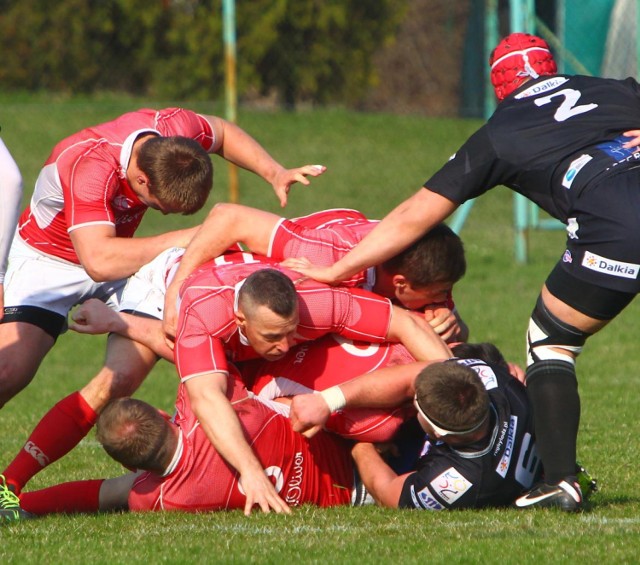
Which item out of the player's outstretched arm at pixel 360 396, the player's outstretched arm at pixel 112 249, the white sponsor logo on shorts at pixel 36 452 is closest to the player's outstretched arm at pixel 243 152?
the player's outstretched arm at pixel 112 249

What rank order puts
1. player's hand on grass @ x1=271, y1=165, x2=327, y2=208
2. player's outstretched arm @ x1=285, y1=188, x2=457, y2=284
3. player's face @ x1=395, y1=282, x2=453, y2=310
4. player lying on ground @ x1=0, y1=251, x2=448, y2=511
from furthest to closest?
player's hand on grass @ x1=271, y1=165, x2=327, y2=208
player's face @ x1=395, y1=282, x2=453, y2=310
player's outstretched arm @ x1=285, y1=188, x2=457, y2=284
player lying on ground @ x1=0, y1=251, x2=448, y2=511

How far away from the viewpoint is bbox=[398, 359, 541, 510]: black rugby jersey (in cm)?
500

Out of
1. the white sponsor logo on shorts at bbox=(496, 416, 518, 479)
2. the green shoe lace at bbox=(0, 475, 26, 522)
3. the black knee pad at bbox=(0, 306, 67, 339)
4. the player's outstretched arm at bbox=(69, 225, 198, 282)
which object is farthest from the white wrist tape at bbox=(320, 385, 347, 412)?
the black knee pad at bbox=(0, 306, 67, 339)

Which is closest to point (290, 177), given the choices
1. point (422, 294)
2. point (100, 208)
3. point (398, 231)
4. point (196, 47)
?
point (100, 208)

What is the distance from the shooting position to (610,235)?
491 cm

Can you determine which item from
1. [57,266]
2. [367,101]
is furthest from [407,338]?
[367,101]

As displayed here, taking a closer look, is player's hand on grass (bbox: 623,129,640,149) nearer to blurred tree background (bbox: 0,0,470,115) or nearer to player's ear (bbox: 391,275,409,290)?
player's ear (bbox: 391,275,409,290)

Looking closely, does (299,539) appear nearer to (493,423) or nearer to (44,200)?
(493,423)

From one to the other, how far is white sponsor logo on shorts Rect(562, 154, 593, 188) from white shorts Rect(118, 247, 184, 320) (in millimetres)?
2041

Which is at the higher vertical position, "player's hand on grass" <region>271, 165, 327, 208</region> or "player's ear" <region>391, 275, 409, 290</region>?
"player's hand on grass" <region>271, 165, 327, 208</region>

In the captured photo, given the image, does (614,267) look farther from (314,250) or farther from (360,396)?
(314,250)

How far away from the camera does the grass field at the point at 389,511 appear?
4371mm

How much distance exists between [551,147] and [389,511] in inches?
67.0

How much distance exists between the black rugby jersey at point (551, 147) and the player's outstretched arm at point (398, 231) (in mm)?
68
